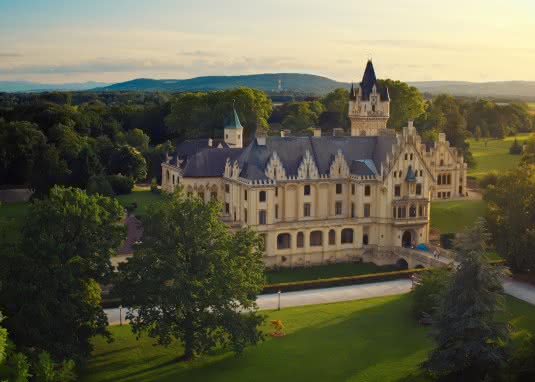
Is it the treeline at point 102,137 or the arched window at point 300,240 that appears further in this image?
the treeline at point 102,137

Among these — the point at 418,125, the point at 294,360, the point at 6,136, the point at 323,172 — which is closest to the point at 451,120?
the point at 418,125

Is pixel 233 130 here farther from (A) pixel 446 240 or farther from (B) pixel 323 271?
(A) pixel 446 240

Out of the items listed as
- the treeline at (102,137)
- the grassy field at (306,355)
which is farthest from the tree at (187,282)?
the treeline at (102,137)

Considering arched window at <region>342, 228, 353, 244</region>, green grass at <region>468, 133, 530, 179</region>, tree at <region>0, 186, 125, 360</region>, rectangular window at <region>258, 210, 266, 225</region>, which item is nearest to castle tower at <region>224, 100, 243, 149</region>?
rectangular window at <region>258, 210, 266, 225</region>

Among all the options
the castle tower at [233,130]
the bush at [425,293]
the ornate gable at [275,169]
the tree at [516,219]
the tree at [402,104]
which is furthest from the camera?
the tree at [402,104]

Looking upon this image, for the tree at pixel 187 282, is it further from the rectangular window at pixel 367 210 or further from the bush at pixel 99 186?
the bush at pixel 99 186

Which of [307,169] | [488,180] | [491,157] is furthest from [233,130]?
[491,157]

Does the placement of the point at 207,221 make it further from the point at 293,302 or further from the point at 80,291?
the point at 293,302

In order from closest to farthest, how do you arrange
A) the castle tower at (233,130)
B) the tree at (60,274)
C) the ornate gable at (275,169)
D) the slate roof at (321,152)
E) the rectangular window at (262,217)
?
the tree at (60,274), the rectangular window at (262,217), the ornate gable at (275,169), the slate roof at (321,152), the castle tower at (233,130)

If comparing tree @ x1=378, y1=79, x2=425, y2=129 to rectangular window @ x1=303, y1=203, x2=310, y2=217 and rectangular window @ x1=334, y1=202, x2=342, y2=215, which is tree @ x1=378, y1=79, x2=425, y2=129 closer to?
rectangular window @ x1=334, y1=202, x2=342, y2=215
